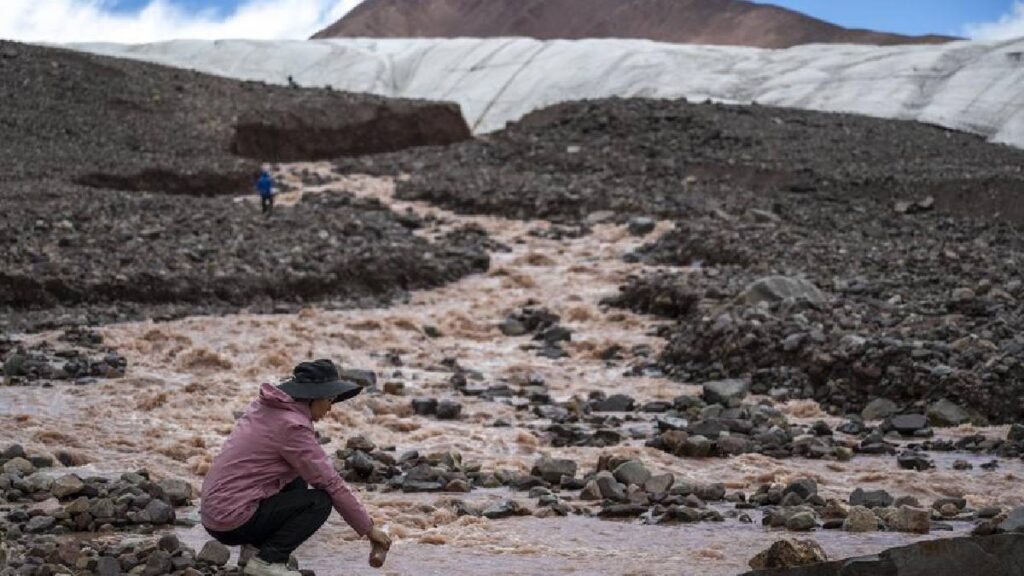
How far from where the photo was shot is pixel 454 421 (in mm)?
10352

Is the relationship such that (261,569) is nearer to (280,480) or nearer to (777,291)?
(280,480)

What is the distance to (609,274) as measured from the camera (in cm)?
1744

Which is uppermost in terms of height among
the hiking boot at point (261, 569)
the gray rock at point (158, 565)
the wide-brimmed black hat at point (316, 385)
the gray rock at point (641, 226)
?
the wide-brimmed black hat at point (316, 385)

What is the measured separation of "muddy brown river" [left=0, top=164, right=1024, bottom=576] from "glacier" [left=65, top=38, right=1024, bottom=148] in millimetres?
16436

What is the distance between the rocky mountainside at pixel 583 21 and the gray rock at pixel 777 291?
5661 cm

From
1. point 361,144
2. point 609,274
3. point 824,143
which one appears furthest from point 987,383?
point 361,144

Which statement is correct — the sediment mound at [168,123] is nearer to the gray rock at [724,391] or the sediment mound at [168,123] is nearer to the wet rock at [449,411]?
the wet rock at [449,411]

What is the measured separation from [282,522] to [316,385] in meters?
0.57

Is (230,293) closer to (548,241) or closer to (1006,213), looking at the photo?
(548,241)

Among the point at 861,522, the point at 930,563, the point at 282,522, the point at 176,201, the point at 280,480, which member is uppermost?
the point at 930,563

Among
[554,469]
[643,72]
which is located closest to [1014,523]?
[554,469]

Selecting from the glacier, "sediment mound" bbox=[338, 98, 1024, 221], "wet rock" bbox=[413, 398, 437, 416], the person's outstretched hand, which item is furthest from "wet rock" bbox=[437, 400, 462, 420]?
the glacier

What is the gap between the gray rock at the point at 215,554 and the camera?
5621 mm

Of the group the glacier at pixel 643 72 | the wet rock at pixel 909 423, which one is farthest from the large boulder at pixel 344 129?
the wet rock at pixel 909 423
